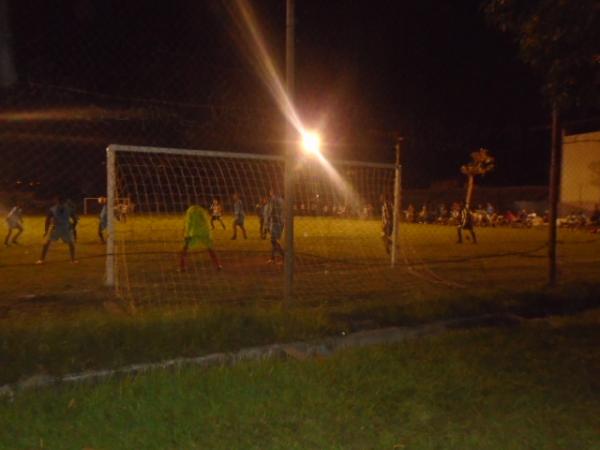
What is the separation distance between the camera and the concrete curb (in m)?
5.45

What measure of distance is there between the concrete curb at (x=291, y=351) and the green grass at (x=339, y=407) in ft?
0.53

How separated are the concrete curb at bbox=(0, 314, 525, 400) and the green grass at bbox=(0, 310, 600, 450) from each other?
0.16 meters

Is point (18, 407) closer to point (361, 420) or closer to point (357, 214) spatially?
point (361, 420)

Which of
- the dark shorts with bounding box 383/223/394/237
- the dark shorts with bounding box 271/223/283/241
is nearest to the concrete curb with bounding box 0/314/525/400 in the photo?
the dark shorts with bounding box 271/223/283/241

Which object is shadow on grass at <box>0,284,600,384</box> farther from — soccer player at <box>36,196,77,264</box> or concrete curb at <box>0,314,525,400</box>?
soccer player at <box>36,196,77,264</box>

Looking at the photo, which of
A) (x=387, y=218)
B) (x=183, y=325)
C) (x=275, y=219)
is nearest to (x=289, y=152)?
(x=183, y=325)

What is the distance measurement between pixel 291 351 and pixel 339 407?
1677 millimetres

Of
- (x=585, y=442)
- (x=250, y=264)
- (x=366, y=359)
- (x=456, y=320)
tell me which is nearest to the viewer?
(x=585, y=442)

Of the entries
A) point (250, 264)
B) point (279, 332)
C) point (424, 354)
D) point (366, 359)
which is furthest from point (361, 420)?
point (250, 264)

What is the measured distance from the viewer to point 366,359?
6355 mm

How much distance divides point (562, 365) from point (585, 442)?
6.67 ft

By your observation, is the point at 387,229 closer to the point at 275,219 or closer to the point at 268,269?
the point at 275,219

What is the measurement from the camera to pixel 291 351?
22.0ft

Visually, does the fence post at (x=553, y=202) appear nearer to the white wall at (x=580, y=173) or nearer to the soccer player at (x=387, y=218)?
the soccer player at (x=387, y=218)
